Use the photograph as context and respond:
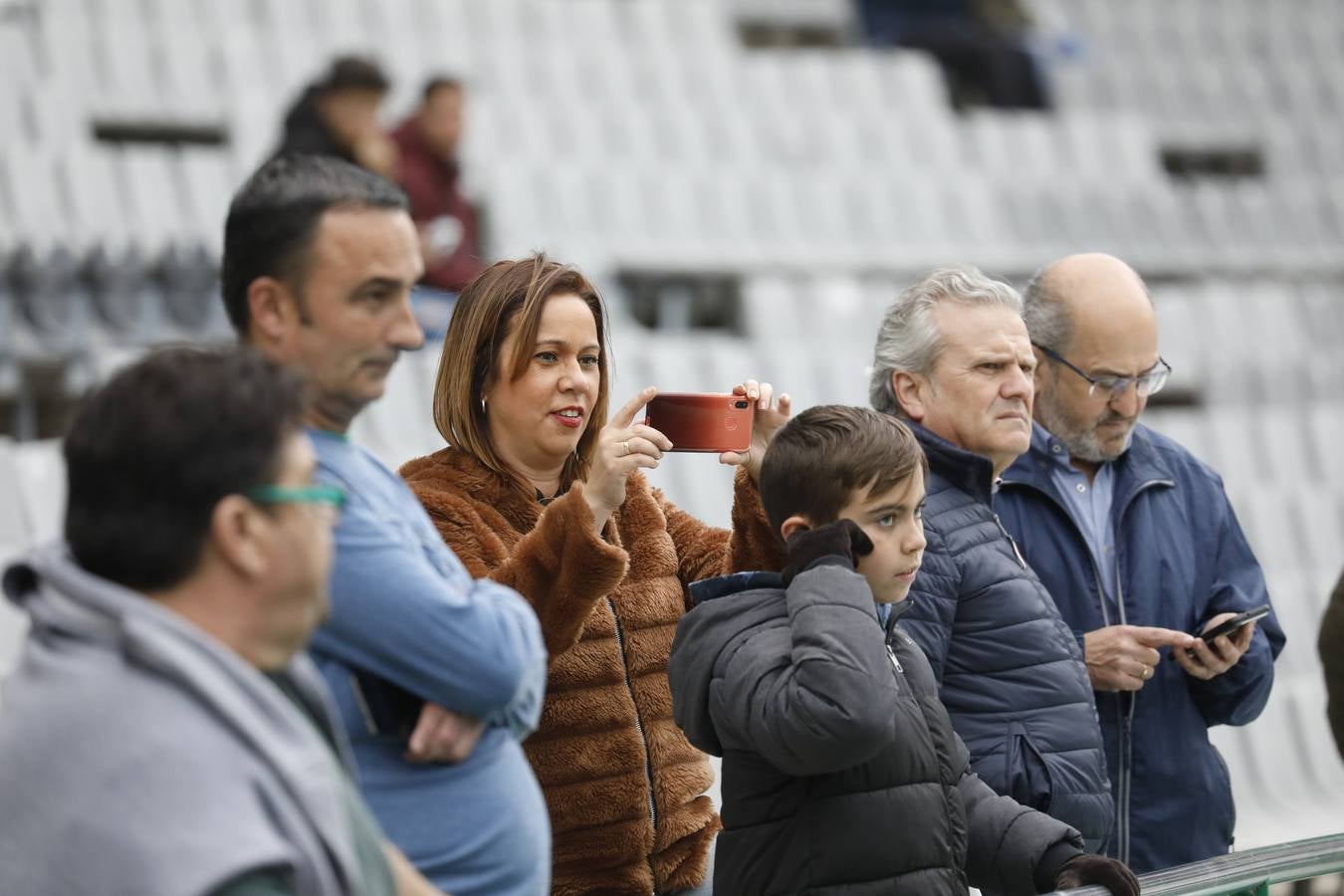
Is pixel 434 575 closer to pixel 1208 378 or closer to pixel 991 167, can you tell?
pixel 1208 378

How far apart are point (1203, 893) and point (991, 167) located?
5382mm

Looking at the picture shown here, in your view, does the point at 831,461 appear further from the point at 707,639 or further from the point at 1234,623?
the point at 1234,623

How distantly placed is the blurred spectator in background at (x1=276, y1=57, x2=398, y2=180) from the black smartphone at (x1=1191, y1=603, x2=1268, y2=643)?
2.69 meters

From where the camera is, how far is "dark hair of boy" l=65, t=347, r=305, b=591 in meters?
1.04

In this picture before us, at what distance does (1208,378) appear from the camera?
5.48 meters

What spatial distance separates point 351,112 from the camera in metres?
4.23

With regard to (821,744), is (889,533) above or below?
above

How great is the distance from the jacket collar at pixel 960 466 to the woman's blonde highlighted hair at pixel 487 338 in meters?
0.48

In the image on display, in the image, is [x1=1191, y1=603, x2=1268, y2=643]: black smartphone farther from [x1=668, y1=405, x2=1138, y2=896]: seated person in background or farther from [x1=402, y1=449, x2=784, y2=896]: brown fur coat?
[x1=402, y1=449, x2=784, y2=896]: brown fur coat

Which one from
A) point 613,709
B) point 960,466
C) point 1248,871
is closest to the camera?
point 613,709

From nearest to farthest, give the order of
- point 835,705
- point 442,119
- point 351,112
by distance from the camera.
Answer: point 835,705, point 351,112, point 442,119

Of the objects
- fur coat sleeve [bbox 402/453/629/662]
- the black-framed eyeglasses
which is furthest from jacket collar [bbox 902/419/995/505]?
fur coat sleeve [bbox 402/453/629/662]

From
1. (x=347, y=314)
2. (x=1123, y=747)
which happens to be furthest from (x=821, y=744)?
(x=1123, y=747)

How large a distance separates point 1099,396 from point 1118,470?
0.41 ft
